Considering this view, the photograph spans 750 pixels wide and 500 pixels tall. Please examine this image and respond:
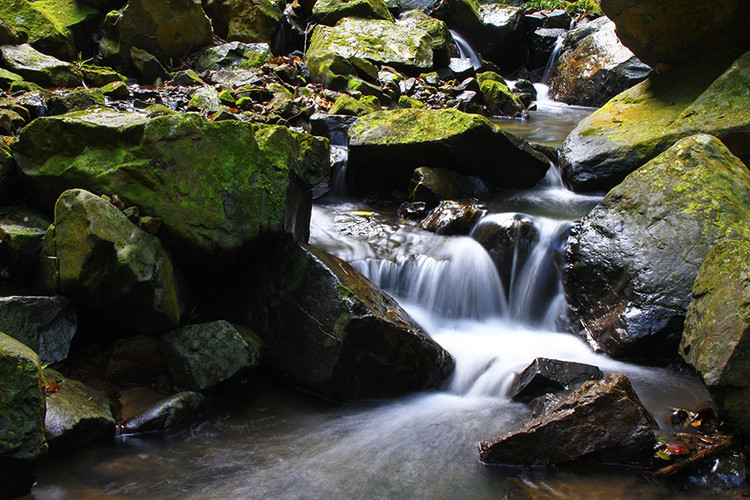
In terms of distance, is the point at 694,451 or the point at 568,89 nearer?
the point at 694,451

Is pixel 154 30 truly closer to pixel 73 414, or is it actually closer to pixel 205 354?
pixel 205 354

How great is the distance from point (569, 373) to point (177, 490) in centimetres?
289

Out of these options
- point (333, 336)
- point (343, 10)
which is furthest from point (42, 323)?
point (343, 10)

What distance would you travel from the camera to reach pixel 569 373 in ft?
13.1

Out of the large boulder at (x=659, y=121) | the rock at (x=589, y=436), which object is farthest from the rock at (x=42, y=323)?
the large boulder at (x=659, y=121)

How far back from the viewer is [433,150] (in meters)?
7.45

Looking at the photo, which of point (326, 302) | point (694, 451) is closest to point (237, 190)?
point (326, 302)

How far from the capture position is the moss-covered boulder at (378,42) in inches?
541

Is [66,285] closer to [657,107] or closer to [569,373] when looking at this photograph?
[569,373]

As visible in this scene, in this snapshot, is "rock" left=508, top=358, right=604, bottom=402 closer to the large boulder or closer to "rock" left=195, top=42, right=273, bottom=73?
the large boulder

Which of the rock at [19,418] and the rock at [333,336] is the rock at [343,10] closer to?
the rock at [333,336]

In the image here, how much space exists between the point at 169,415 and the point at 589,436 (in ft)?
9.09

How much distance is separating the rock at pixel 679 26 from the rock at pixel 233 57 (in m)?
8.66

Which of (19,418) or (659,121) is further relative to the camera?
(659,121)
